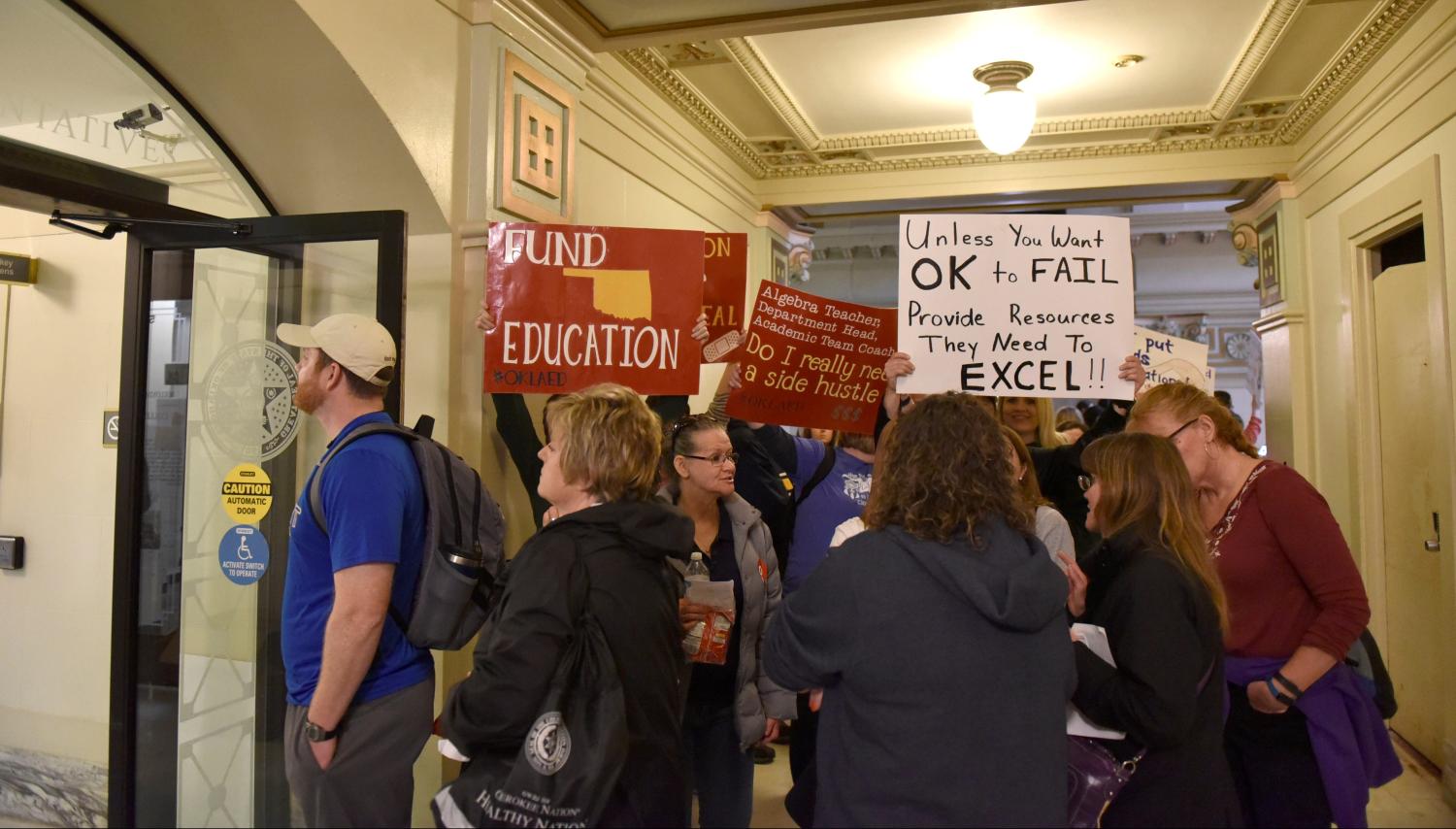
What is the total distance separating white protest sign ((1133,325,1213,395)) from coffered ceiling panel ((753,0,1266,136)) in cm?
155

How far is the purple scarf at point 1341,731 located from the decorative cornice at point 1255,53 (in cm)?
336

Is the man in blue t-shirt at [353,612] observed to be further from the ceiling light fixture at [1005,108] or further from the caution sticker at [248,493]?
the ceiling light fixture at [1005,108]

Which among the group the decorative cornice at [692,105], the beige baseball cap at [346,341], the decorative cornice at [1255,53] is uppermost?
the decorative cornice at [1255,53]

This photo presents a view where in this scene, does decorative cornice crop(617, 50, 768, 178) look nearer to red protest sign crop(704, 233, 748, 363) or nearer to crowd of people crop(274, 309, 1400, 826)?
red protest sign crop(704, 233, 748, 363)

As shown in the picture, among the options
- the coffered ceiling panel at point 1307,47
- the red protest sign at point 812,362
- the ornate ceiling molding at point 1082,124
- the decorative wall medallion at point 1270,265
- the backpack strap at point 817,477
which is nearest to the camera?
the backpack strap at point 817,477

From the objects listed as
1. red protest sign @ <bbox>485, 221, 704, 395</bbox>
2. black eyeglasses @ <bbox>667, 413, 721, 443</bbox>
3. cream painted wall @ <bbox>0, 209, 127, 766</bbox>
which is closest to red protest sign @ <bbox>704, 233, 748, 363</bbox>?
red protest sign @ <bbox>485, 221, 704, 395</bbox>

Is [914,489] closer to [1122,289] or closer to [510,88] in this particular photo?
[1122,289]

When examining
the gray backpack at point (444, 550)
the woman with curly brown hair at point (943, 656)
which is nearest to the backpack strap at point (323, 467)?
the gray backpack at point (444, 550)

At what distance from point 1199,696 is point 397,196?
2875 millimetres

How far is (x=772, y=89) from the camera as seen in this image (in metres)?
5.29

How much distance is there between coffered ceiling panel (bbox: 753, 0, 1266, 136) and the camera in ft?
14.6

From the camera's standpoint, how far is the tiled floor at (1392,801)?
3.98m

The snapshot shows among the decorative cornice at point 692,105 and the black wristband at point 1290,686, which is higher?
the decorative cornice at point 692,105

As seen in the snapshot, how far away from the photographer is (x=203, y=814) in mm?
3188
